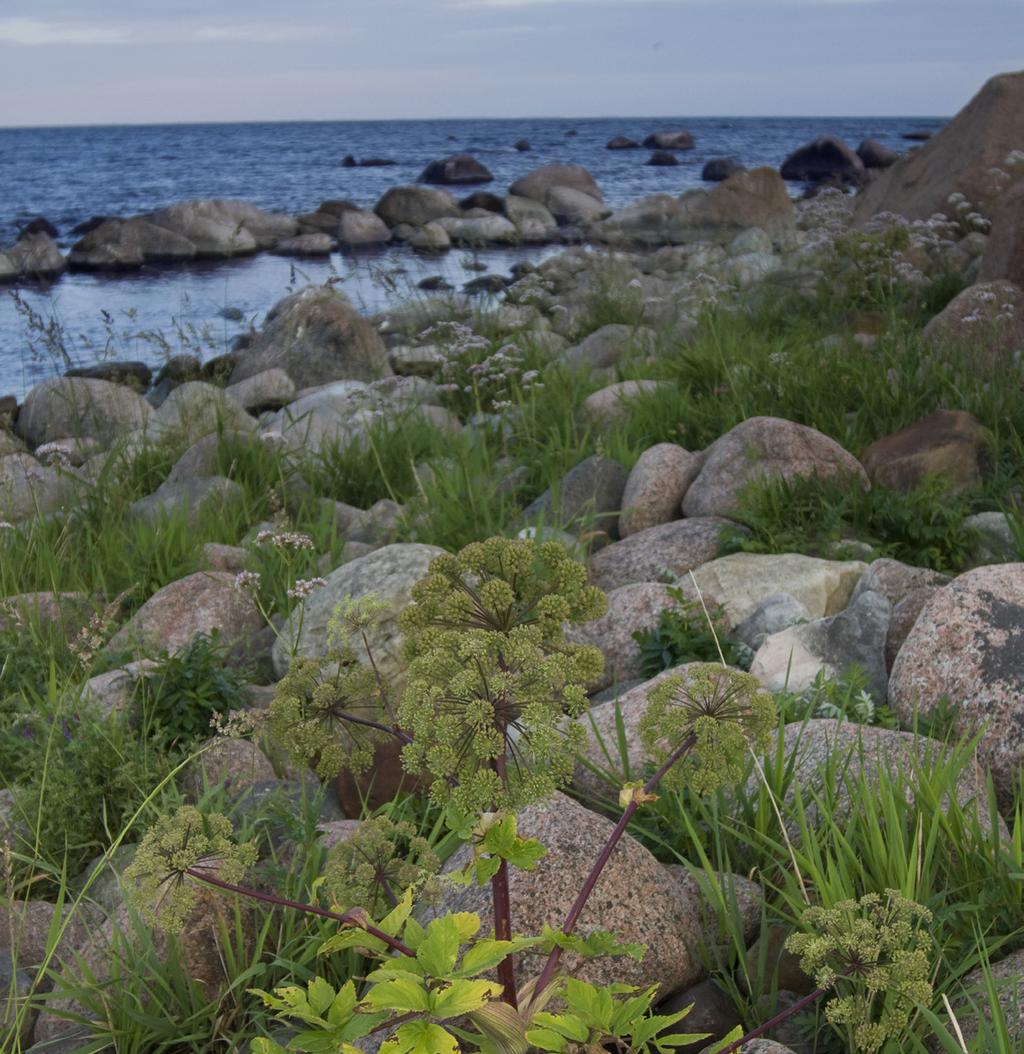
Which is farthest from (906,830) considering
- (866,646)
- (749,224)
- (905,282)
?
(749,224)

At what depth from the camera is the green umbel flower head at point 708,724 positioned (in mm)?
1716

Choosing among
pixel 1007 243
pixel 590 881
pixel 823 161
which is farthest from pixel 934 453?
pixel 823 161

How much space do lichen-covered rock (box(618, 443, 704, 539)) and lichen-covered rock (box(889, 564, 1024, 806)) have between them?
6.04ft

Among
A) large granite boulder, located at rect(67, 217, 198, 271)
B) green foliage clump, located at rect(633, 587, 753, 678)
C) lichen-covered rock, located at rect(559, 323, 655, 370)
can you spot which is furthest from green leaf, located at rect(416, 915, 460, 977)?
large granite boulder, located at rect(67, 217, 198, 271)

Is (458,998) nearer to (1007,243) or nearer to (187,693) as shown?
(187,693)

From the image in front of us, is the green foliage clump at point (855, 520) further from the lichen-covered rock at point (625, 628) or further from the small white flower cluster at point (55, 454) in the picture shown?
the small white flower cluster at point (55, 454)

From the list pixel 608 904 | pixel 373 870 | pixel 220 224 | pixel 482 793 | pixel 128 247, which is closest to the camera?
pixel 482 793

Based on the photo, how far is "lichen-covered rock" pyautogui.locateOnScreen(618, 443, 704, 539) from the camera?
500 centimetres

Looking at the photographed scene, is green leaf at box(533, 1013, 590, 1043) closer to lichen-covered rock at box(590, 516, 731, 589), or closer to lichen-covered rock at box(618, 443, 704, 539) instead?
lichen-covered rock at box(590, 516, 731, 589)

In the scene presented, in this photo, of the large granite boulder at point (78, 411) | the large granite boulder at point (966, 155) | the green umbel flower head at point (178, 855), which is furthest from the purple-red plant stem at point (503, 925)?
the large granite boulder at point (966, 155)

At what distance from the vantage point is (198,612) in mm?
4383

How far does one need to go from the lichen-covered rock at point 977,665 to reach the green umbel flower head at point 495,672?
161 cm

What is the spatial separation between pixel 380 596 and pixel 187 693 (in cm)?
68

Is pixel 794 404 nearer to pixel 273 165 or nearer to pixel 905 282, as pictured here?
pixel 905 282
